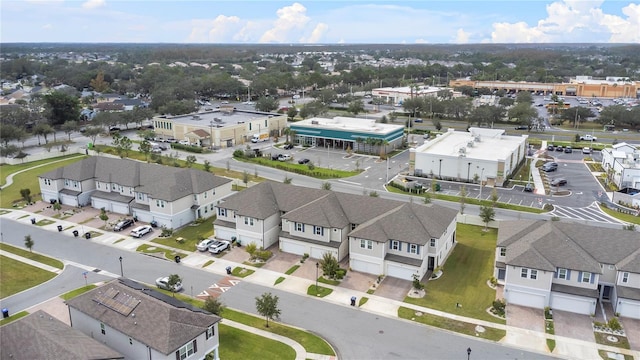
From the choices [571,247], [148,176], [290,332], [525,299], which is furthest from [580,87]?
[290,332]

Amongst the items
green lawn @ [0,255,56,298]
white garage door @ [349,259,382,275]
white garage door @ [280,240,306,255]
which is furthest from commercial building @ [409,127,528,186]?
green lawn @ [0,255,56,298]

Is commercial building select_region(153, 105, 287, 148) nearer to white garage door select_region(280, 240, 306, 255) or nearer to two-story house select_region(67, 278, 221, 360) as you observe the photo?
white garage door select_region(280, 240, 306, 255)

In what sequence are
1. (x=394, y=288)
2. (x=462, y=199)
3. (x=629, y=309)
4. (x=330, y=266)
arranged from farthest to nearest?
(x=462, y=199) → (x=330, y=266) → (x=394, y=288) → (x=629, y=309)

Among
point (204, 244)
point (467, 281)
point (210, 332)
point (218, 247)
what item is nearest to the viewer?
point (210, 332)

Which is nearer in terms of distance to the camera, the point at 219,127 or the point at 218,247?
the point at 218,247

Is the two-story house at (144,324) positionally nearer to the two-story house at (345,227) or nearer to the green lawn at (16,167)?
the two-story house at (345,227)

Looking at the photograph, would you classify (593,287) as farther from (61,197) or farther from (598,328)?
(61,197)

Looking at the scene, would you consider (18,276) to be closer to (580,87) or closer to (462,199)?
(462,199)

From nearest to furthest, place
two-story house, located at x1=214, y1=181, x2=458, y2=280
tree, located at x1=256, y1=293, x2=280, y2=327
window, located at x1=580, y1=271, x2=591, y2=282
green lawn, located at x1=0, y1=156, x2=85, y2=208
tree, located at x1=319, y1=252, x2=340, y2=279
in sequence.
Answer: tree, located at x1=256, y1=293, x2=280, y2=327 < window, located at x1=580, y1=271, x2=591, y2=282 < tree, located at x1=319, y1=252, x2=340, y2=279 < two-story house, located at x1=214, y1=181, x2=458, y2=280 < green lawn, located at x1=0, y1=156, x2=85, y2=208

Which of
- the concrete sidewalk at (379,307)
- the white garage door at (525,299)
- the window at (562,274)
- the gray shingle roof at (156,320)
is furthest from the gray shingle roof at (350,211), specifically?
the gray shingle roof at (156,320)
